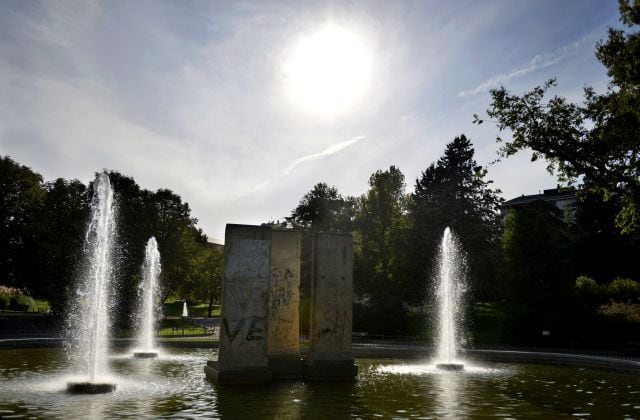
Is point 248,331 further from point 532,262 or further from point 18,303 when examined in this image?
point 18,303

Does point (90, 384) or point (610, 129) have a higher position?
point (610, 129)

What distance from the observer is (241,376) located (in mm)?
16656

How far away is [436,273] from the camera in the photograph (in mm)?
48344

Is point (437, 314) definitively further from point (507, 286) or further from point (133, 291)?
point (133, 291)

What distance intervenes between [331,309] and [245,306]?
3.31 m

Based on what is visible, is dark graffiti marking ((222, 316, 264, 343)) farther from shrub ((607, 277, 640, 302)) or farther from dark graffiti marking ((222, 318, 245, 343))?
shrub ((607, 277, 640, 302))

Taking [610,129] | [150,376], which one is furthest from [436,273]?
[150,376]

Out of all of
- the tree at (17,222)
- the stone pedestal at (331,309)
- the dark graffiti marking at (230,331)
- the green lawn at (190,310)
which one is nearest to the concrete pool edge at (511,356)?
the stone pedestal at (331,309)

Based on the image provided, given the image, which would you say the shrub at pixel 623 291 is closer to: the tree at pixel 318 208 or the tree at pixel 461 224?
the tree at pixel 461 224

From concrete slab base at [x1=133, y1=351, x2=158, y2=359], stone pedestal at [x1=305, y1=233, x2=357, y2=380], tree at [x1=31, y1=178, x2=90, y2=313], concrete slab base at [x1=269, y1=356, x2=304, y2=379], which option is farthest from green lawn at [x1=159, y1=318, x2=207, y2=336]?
stone pedestal at [x1=305, y1=233, x2=357, y2=380]

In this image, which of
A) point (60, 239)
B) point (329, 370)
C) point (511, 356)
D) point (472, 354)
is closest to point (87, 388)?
point (329, 370)

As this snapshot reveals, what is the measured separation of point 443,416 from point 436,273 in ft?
122

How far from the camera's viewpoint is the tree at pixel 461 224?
1881 inches

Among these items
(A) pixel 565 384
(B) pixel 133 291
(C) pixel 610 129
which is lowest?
(A) pixel 565 384
